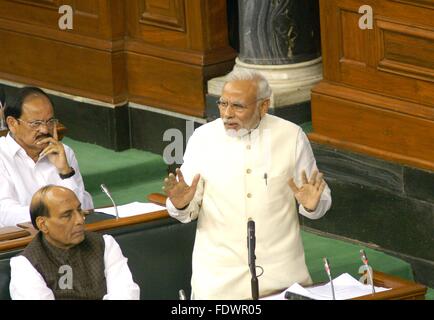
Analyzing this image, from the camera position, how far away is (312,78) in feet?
35.7

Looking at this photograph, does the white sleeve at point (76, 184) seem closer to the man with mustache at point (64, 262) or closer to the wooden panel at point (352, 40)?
the man with mustache at point (64, 262)

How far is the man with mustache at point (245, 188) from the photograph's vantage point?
785 centimetres

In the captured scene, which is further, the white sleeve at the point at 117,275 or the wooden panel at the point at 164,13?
the wooden panel at the point at 164,13

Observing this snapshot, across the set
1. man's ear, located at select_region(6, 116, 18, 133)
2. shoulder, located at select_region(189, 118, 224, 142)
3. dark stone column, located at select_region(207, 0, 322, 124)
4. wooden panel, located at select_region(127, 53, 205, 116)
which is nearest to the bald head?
shoulder, located at select_region(189, 118, 224, 142)

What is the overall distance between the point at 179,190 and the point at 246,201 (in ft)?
1.21

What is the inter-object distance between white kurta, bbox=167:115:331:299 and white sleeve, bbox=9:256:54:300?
0.73 metres

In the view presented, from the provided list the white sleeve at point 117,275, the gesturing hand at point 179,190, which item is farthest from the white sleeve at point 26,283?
the gesturing hand at point 179,190

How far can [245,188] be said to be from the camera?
7871mm

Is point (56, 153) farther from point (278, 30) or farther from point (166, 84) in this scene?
point (166, 84)

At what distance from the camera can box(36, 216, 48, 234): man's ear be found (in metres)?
7.60

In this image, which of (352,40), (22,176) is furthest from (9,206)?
(352,40)

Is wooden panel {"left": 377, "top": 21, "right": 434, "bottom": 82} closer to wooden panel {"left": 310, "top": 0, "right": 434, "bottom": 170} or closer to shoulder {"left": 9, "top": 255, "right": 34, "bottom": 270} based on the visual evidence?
wooden panel {"left": 310, "top": 0, "right": 434, "bottom": 170}
